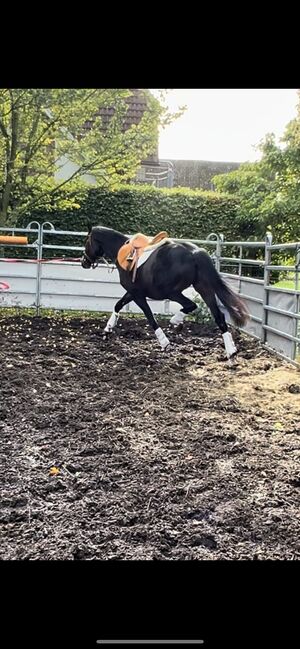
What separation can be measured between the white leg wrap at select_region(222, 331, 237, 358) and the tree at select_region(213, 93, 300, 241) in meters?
0.58

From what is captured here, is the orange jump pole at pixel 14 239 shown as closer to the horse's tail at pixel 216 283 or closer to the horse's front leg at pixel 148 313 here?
the horse's front leg at pixel 148 313

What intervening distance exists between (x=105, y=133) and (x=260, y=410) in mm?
1427

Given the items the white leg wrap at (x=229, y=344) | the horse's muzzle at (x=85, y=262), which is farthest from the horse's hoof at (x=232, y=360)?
the horse's muzzle at (x=85, y=262)

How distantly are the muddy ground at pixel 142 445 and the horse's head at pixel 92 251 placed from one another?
353 mm

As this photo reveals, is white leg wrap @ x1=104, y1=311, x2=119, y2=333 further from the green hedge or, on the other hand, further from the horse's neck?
the green hedge

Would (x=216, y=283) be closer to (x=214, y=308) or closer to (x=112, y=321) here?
(x=214, y=308)

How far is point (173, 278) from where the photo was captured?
2.75 meters

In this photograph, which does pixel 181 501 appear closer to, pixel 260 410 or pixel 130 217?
pixel 260 410

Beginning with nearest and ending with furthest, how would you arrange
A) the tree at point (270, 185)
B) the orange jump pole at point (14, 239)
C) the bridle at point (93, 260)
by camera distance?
the tree at point (270, 185) → the bridle at point (93, 260) → the orange jump pole at point (14, 239)

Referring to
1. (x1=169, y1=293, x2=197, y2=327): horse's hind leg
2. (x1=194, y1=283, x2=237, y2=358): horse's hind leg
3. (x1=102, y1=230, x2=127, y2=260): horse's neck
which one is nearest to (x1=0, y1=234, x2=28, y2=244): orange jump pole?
(x1=102, y1=230, x2=127, y2=260): horse's neck

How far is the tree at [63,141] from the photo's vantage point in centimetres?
225

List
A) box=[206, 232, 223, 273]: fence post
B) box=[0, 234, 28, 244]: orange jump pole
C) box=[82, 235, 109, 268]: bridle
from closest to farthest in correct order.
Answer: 1. box=[206, 232, 223, 273]: fence post
2. box=[82, 235, 109, 268]: bridle
3. box=[0, 234, 28, 244]: orange jump pole

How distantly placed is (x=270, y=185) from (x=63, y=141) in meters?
0.98

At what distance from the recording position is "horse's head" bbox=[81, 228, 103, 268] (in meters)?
2.80
